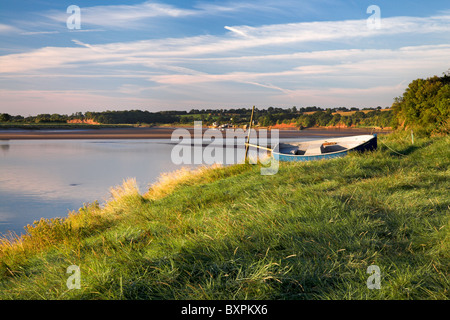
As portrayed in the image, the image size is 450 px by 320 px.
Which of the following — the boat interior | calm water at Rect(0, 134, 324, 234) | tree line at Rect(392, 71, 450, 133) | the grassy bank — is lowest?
calm water at Rect(0, 134, 324, 234)

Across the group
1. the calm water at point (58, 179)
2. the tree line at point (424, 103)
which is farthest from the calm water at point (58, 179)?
the tree line at point (424, 103)

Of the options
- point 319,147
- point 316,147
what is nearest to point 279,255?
point 319,147

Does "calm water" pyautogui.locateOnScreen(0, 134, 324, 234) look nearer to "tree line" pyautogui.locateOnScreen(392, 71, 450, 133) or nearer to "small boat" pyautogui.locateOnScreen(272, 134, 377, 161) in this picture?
"small boat" pyautogui.locateOnScreen(272, 134, 377, 161)

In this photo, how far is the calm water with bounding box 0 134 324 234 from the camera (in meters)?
17.5

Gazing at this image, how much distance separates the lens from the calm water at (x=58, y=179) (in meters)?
17.5

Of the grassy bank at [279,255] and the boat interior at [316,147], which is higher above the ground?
the boat interior at [316,147]

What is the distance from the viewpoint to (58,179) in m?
27.1

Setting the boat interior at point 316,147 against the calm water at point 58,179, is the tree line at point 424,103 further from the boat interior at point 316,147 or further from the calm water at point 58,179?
the calm water at point 58,179

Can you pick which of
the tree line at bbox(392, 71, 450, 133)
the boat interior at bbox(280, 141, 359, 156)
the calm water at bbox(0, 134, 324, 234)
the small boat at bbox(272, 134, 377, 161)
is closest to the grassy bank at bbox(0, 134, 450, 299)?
the calm water at bbox(0, 134, 324, 234)

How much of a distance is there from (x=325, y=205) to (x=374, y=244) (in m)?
1.83

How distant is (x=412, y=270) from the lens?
436cm

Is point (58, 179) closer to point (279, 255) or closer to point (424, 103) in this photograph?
point (279, 255)
